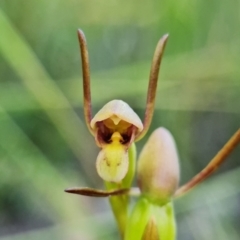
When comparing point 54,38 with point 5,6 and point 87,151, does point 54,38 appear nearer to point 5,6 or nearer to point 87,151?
point 5,6

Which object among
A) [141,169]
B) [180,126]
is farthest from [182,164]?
[141,169]

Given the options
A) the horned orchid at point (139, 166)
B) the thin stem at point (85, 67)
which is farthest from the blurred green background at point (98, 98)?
the thin stem at point (85, 67)

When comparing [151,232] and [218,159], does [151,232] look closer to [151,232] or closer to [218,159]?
[151,232]

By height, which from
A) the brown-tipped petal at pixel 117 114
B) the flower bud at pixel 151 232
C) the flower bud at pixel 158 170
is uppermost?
the brown-tipped petal at pixel 117 114

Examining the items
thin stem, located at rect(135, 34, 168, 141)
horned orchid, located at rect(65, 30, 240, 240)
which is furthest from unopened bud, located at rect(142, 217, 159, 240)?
thin stem, located at rect(135, 34, 168, 141)

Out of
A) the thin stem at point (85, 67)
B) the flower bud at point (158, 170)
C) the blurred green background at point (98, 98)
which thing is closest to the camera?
the thin stem at point (85, 67)

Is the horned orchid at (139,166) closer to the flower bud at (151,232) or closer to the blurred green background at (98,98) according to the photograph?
the flower bud at (151,232)

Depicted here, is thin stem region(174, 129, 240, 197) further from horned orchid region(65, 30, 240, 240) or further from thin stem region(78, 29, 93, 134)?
thin stem region(78, 29, 93, 134)

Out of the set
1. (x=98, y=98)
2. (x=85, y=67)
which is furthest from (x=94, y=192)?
(x=98, y=98)
